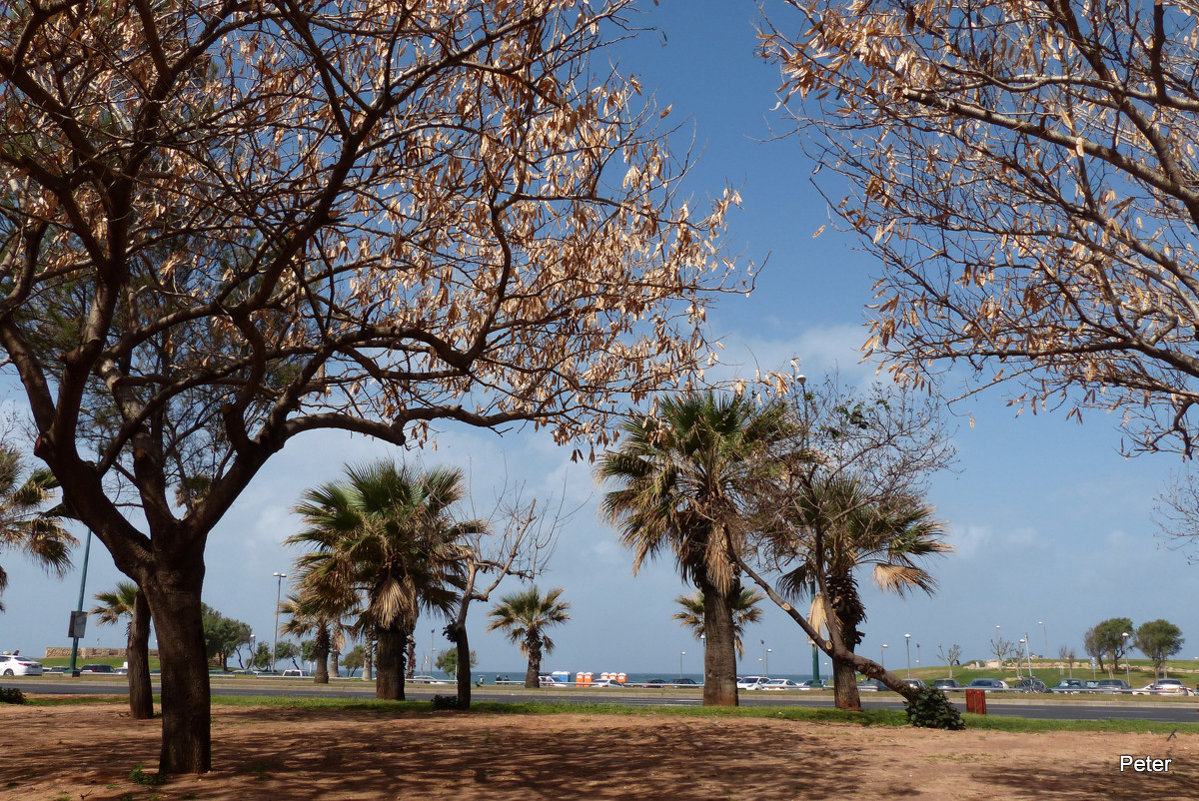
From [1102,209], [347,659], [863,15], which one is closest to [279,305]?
[863,15]

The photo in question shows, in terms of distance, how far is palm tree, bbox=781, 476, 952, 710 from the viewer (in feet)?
56.9

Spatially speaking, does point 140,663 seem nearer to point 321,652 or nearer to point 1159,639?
point 321,652

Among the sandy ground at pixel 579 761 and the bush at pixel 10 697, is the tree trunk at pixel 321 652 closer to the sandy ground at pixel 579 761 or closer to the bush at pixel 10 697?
the bush at pixel 10 697

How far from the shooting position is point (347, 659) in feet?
221

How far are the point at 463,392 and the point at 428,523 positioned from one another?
363 inches

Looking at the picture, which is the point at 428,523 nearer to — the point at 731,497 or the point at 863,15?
the point at 731,497

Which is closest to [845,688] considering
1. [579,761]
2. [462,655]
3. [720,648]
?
[720,648]

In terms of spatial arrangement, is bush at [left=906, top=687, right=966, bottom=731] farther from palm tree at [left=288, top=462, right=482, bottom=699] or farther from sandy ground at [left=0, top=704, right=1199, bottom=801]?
palm tree at [left=288, top=462, right=482, bottom=699]

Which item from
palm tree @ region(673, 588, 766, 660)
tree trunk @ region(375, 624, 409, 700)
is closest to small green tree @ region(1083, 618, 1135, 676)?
palm tree @ region(673, 588, 766, 660)

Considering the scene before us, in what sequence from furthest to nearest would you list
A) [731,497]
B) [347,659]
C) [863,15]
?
[347,659] → [731,497] → [863,15]

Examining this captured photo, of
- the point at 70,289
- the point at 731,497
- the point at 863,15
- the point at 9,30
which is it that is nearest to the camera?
the point at 863,15

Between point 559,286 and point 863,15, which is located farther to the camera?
point 559,286

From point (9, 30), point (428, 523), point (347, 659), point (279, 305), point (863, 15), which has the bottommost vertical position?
point (347, 659)

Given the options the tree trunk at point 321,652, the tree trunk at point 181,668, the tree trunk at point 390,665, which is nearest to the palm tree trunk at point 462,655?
the tree trunk at point 390,665
